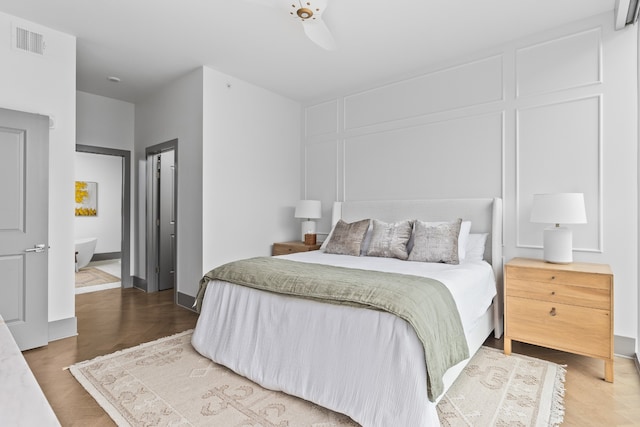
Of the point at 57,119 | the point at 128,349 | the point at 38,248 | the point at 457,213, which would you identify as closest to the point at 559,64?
the point at 457,213

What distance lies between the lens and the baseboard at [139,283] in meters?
5.23

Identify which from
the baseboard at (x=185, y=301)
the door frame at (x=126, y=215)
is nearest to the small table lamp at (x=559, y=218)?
the baseboard at (x=185, y=301)

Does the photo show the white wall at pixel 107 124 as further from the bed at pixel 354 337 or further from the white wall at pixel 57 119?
the bed at pixel 354 337

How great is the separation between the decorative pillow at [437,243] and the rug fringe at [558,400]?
106 centimetres

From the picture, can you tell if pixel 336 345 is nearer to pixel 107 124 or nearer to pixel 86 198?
pixel 107 124

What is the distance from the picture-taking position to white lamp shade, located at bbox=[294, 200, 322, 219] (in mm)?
4684

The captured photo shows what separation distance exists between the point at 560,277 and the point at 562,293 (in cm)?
12

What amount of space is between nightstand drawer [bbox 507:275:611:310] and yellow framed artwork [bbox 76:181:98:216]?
8.15m

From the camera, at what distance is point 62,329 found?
3.27 m

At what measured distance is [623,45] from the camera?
2865 mm

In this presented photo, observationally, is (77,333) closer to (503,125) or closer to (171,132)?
(171,132)

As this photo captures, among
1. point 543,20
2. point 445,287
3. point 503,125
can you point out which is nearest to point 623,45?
point 543,20

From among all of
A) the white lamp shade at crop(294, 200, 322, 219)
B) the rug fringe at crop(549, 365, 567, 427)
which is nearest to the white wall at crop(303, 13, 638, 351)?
the white lamp shade at crop(294, 200, 322, 219)

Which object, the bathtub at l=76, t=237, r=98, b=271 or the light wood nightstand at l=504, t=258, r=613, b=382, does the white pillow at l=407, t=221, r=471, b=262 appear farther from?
the bathtub at l=76, t=237, r=98, b=271
